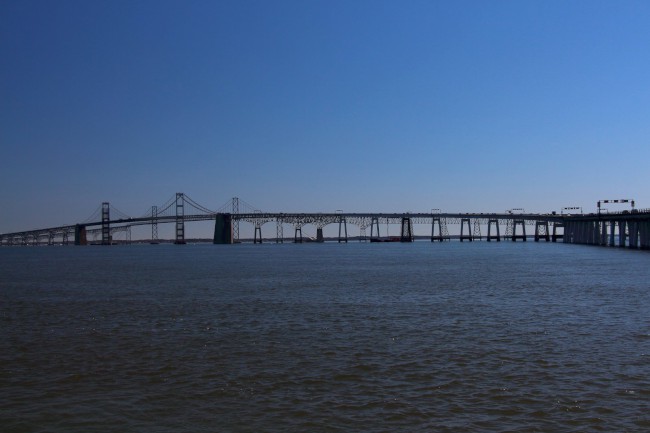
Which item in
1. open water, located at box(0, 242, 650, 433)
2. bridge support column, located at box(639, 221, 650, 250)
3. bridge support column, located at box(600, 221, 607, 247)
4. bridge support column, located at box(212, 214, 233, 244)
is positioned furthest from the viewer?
bridge support column, located at box(212, 214, 233, 244)

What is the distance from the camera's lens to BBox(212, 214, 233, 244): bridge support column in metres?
186

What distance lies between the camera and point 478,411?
33.6ft

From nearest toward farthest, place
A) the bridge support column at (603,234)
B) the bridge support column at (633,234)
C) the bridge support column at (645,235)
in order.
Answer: the bridge support column at (645,235)
the bridge support column at (633,234)
the bridge support column at (603,234)

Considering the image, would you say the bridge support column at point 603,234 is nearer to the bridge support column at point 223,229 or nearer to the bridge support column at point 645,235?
the bridge support column at point 645,235

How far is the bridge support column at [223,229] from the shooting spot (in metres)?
186

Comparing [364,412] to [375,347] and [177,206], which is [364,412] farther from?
[177,206]

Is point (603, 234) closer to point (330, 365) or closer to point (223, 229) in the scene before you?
point (223, 229)

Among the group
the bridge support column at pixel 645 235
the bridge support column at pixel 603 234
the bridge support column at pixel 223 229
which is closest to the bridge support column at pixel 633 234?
the bridge support column at pixel 645 235

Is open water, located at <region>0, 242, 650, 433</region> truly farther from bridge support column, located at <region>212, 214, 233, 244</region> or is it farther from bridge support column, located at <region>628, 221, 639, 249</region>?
bridge support column, located at <region>212, 214, 233, 244</region>

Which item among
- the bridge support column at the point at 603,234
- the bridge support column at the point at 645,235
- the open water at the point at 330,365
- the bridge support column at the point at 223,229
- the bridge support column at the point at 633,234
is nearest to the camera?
the open water at the point at 330,365

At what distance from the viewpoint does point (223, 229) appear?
620 feet

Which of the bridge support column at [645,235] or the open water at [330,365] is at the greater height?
the bridge support column at [645,235]

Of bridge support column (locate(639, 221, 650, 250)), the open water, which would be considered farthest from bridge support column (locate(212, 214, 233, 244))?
the open water

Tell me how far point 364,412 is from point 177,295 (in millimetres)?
22769
